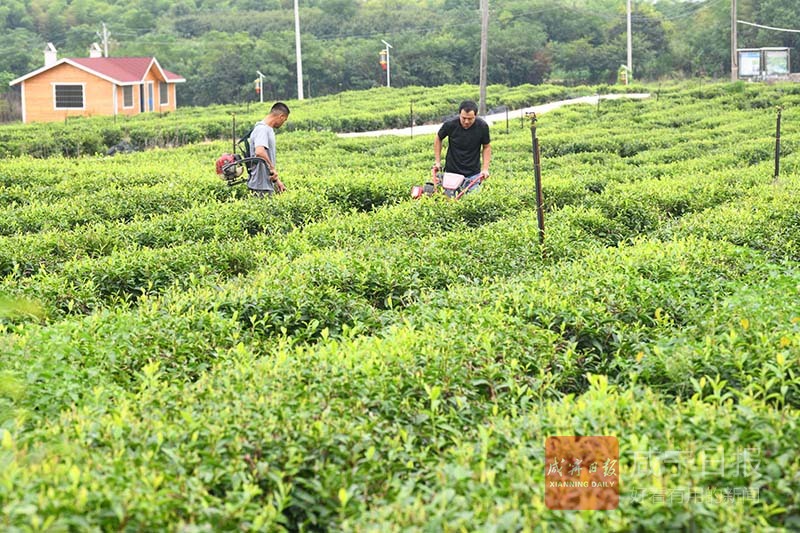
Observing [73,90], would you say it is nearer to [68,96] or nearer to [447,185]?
[68,96]

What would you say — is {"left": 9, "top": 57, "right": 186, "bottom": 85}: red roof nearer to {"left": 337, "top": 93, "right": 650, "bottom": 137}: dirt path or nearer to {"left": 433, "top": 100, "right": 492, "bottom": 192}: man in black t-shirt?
{"left": 337, "top": 93, "right": 650, "bottom": 137}: dirt path

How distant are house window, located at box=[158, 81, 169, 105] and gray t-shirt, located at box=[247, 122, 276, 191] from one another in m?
39.0

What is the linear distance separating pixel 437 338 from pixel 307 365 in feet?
2.68

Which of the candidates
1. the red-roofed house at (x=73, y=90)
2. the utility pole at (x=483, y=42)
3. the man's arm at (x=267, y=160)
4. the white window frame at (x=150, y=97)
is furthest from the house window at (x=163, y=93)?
the man's arm at (x=267, y=160)

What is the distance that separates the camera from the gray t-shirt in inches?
435

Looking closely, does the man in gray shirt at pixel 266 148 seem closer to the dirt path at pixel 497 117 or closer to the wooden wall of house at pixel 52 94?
the dirt path at pixel 497 117

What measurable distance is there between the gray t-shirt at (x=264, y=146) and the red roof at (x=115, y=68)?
32.8 meters

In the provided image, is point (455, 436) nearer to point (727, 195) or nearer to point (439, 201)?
point (439, 201)

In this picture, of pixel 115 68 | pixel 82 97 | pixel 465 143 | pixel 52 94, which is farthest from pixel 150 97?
pixel 465 143

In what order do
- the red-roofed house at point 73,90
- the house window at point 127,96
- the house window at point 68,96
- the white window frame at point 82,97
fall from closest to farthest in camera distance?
1. the red-roofed house at point 73,90
2. the white window frame at point 82,97
3. the house window at point 68,96
4. the house window at point 127,96

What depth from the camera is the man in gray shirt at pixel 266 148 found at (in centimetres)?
1103

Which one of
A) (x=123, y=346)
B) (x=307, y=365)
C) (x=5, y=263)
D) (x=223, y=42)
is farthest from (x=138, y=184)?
(x=223, y=42)

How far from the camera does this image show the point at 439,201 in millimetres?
10688

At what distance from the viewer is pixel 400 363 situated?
5211mm
